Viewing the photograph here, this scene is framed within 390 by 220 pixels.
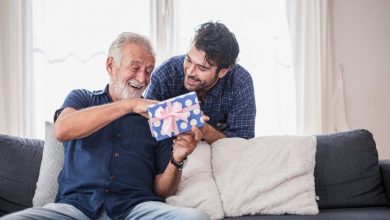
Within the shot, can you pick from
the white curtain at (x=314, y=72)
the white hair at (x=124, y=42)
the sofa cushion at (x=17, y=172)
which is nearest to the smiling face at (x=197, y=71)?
the white hair at (x=124, y=42)

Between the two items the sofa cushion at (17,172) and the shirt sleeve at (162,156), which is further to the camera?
the sofa cushion at (17,172)

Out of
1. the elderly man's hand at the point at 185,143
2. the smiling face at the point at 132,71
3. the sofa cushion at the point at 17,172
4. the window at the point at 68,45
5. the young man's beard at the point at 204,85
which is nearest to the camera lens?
the elderly man's hand at the point at 185,143

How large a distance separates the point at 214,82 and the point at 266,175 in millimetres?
528

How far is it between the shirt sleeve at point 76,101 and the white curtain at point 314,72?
1770 millimetres

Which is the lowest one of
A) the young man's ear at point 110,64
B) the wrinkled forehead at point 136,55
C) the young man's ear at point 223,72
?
the young man's ear at point 223,72

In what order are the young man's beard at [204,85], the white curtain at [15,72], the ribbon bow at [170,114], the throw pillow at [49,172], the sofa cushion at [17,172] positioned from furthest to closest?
the white curtain at [15,72], the young man's beard at [204,85], the sofa cushion at [17,172], the throw pillow at [49,172], the ribbon bow at [170,114]

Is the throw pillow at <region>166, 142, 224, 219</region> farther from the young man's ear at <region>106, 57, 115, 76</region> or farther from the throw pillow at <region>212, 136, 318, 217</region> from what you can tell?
the young man's ear at <region>106, 57, 115, 76</region>

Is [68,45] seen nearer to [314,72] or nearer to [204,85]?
[204,85]

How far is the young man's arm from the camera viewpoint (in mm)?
1717

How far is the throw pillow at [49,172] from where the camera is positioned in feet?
6.34

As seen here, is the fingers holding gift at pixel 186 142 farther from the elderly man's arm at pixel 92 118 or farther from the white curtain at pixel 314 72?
the white curtain at pixel 314 72

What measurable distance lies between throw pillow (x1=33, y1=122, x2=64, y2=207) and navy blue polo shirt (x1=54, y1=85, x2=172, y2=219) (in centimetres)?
16

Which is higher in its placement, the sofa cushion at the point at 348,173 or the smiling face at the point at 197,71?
the smiling face at the point at 197,71

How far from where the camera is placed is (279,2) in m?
3.23
